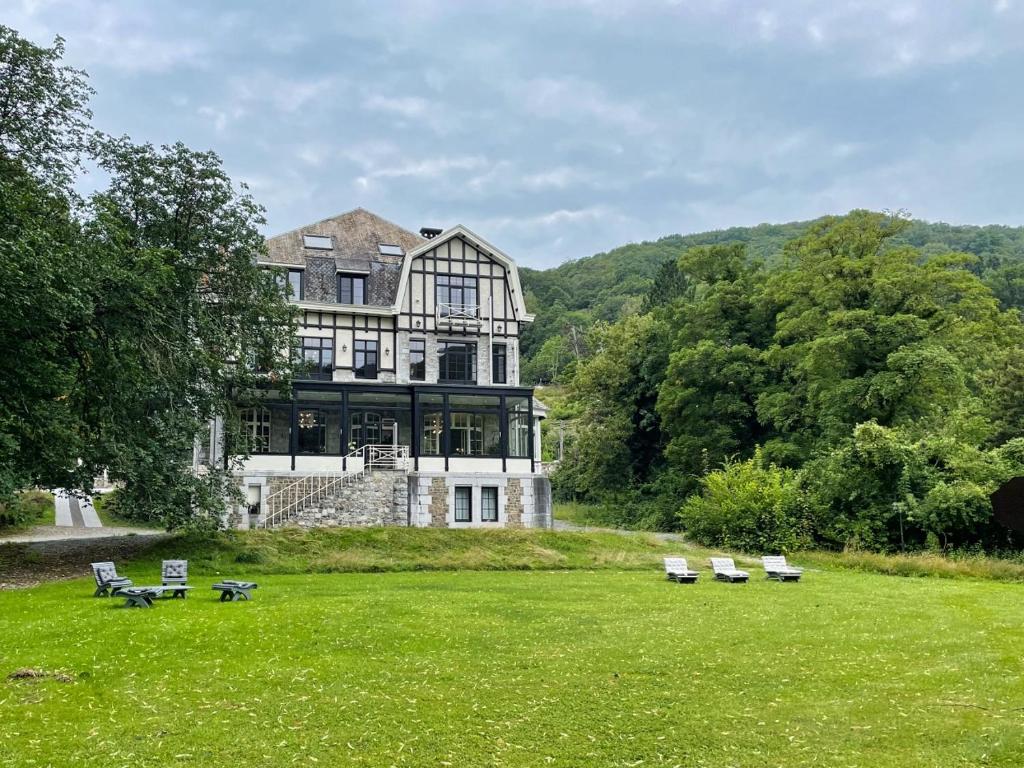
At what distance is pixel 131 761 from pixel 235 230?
764 inches

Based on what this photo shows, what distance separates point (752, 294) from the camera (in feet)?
136

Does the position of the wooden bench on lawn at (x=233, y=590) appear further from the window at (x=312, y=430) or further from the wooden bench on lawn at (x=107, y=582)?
the window at (x=312, y=430)

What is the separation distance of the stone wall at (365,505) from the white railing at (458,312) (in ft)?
23.3

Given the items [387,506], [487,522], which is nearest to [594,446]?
[487,522]

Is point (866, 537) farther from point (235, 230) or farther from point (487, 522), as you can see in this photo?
point (235, 230)

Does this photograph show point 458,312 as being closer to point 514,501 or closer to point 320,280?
point 320,280

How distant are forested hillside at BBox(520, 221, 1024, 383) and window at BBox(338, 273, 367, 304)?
4308cm

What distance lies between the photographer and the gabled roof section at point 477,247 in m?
34.2

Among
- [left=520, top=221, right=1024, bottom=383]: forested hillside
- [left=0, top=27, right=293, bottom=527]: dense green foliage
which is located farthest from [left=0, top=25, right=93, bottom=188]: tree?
[left=520, top=221, right=1024, bottom=383]: forested hillside


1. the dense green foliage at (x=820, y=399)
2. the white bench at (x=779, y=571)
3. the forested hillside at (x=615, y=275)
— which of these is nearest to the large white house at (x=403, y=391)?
the dense green foliage at (x=820, y=399)

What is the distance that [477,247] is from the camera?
1384 inches

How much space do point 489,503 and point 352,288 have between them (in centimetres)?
1064

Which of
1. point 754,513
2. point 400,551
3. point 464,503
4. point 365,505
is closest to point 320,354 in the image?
point 365,505

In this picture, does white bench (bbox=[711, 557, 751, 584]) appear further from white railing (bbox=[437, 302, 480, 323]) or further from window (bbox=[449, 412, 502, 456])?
white railing (bbox=[437, 302, 480, 323])
